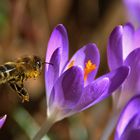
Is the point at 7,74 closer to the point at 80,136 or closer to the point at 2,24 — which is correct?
the point at 80,136

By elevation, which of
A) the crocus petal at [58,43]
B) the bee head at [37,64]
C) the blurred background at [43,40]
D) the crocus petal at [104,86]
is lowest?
the blurred background at [43,40]

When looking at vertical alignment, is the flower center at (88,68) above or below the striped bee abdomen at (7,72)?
below

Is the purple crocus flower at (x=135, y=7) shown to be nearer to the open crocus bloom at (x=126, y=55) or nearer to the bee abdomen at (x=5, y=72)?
the open crocus bloom at (x=126, y=55)

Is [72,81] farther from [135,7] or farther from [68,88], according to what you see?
[135,7]

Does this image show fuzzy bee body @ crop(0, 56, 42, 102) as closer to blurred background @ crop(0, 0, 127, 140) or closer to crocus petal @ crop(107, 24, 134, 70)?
crocus petal @ crop(107, 24, 134, 70)

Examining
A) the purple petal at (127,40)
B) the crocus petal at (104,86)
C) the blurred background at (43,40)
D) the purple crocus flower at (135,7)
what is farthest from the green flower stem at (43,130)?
the purple crocus flower at (135,7)

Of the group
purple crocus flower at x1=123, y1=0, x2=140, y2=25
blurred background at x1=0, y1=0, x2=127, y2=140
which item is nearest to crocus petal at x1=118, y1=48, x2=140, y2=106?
blurred background at x1=0, y1=0, x2=127, y2=140

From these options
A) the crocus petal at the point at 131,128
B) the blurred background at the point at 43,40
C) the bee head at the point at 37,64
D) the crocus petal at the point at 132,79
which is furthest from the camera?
the blurred background at the point at 43,40

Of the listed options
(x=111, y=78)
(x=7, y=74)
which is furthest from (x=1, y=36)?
(x=111, y=78)
